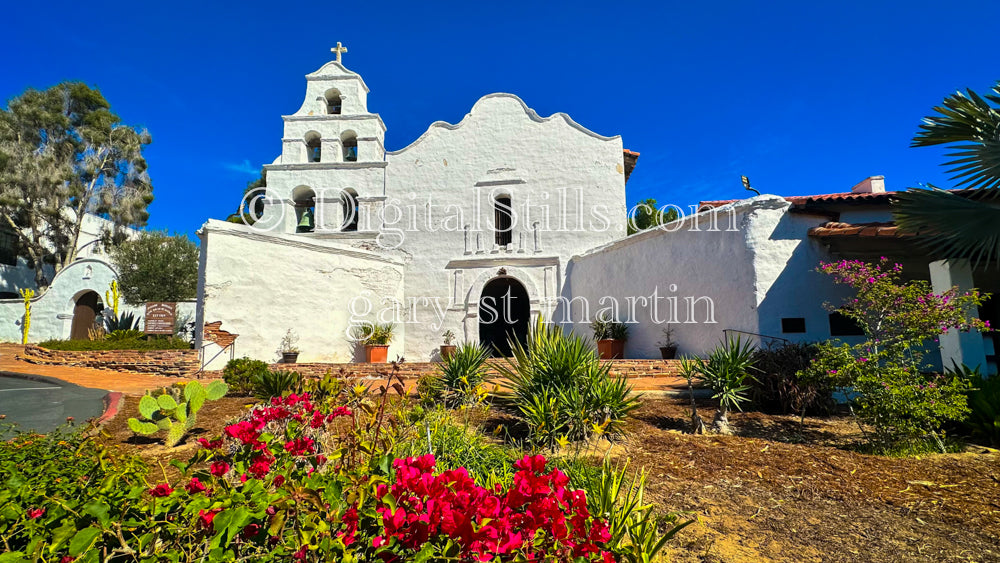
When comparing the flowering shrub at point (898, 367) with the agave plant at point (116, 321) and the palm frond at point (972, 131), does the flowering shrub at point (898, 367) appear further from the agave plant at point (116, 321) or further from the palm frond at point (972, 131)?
the agave plant at point (116, 321)

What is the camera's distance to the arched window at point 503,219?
50.7 feet

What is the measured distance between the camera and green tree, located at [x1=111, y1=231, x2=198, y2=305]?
2069 centimetres

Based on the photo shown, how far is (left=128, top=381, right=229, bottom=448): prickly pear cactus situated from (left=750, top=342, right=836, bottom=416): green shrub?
6.77 meters

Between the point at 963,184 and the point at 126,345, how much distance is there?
18.7m

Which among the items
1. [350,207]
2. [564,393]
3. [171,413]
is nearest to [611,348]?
[564,393]

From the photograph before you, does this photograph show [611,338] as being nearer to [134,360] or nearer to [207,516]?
[207,516]

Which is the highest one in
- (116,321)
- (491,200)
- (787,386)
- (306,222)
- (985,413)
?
(491,200)

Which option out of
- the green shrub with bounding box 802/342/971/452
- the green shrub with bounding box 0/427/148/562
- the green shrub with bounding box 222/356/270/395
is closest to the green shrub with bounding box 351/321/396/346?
the green shrub with bounding box 222/356/270/395

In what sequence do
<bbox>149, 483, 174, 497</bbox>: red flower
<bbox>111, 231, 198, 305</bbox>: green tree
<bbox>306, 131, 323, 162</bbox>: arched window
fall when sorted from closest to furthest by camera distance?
<bbox>149, 483, 174, 497</bbox>: red flower, <bbox>306, 131, 323, 162</bbox>: arched window, <bbox>111, 231, 198, 305</bbox>: green tree

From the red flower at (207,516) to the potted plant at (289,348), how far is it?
10890 millimetres

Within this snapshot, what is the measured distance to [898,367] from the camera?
4695mm

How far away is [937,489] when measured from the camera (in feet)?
11.5

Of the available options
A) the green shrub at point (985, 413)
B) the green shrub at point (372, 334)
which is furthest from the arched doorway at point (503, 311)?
the green shrub at point (985, 413)

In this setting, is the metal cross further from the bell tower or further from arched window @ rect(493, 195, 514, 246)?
arched window @ rect(493, 195, 514, 246)
